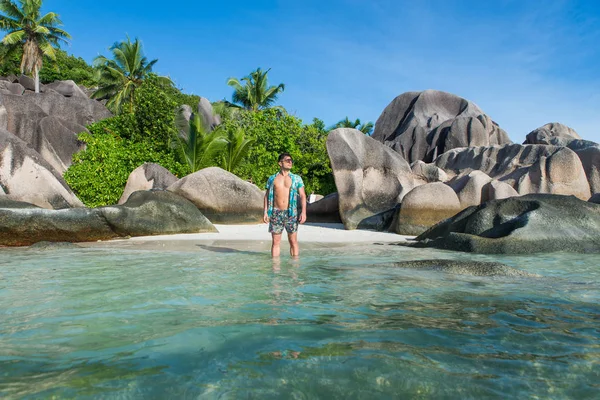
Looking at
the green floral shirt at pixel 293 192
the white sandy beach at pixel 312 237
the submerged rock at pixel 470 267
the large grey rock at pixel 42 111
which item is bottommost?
the submerged rock at pixel 470 267

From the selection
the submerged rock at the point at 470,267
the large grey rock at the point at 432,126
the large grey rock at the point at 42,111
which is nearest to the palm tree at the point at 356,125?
the large grey rock at the point at 432,126

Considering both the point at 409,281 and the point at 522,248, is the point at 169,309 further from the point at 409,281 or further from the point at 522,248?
the point at 522,248

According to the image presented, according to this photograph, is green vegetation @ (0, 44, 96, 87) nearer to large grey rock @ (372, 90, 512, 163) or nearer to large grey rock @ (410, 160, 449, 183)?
large grey rock @ (372, 90, 512, 163)

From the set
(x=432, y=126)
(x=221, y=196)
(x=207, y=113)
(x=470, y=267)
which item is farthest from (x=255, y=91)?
(x=470, y=267)

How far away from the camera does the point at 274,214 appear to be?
6445 mm

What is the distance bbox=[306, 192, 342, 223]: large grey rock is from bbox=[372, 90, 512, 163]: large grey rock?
17.4 metres

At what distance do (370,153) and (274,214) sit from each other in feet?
25.8

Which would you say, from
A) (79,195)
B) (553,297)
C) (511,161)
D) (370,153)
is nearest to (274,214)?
(553,297)

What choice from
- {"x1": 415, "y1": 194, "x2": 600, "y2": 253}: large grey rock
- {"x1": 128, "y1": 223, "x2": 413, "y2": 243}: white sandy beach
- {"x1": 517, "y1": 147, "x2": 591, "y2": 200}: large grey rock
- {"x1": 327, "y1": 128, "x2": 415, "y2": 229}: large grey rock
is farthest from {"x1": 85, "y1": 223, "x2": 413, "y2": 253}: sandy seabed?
{"x1": 517, "y1": 147, "x2": 591, "y2": 200}: large grey rock

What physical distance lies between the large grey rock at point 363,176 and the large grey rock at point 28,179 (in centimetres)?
733

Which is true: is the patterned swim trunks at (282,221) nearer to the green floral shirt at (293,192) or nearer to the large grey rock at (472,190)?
the green floral shirt at (293,192)

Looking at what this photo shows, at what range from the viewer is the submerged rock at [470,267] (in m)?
4.64

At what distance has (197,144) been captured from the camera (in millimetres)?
19750

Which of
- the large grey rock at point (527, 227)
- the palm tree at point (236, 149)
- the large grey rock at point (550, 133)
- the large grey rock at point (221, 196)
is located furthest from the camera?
the large grey rock at point (550, 133)
